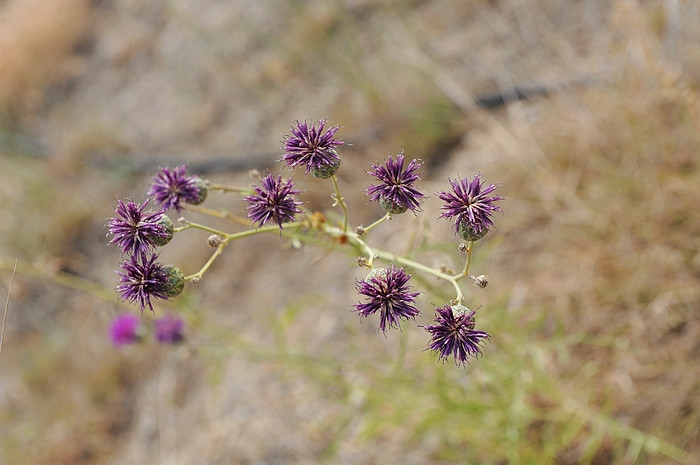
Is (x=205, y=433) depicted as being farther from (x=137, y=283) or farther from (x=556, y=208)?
(x=137, y=283)

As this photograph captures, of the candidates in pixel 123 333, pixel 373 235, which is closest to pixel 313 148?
pixel 123 333

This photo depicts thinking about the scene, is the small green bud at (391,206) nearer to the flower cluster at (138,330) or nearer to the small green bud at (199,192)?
the small green bud at (199,192)

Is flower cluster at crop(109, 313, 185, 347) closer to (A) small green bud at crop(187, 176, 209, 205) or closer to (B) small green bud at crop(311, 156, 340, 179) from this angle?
(A) small green bud at crop(187, 176, 209, 205)

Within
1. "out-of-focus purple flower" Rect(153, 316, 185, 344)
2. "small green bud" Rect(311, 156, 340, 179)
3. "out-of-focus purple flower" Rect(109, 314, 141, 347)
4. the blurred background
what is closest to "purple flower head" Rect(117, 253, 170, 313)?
"small green bud" Rect(311, 156, 340, 179)

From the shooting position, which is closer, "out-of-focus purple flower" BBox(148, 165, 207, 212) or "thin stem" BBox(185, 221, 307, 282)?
"thin stem" BBox(185, 221, 307, 282)

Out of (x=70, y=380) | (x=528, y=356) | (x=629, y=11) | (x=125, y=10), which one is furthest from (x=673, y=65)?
(x=125, y=10)
